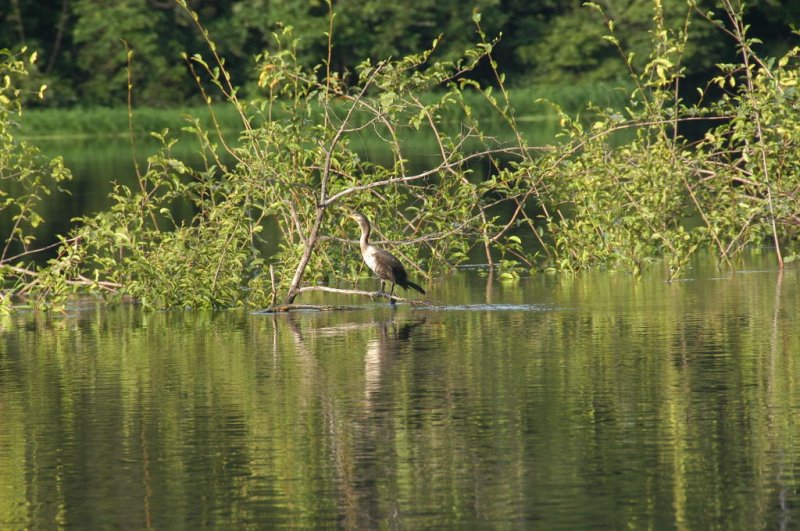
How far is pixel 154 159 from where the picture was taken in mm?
17406

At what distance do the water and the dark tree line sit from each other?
4671 cm

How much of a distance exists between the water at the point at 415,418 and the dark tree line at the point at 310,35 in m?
46.7

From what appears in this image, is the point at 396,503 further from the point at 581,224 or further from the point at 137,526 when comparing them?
the point at 581,224

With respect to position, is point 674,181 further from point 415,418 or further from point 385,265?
point 415,418

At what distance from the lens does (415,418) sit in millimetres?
10289

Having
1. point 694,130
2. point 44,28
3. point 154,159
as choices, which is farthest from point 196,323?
point 44,28

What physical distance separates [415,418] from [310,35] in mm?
54085

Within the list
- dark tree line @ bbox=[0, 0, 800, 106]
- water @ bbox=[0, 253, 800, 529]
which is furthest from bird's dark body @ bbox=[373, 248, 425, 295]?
dark tree line @ bbox=[0, 0, 800, 106]

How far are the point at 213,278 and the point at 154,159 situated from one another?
60.1 inches

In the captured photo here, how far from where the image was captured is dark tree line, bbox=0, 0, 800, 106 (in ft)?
206

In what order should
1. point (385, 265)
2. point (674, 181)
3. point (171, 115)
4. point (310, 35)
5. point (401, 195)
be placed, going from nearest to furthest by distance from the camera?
→ point (385, 265)
point (401, 195)
point (674, 181)
point (171, 115)
point (310, 35)

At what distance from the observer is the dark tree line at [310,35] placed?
62656mm

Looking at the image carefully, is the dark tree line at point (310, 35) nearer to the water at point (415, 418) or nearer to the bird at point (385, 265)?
the bird at point (385, 265)

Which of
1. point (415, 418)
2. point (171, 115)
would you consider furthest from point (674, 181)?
point (171, 115)
